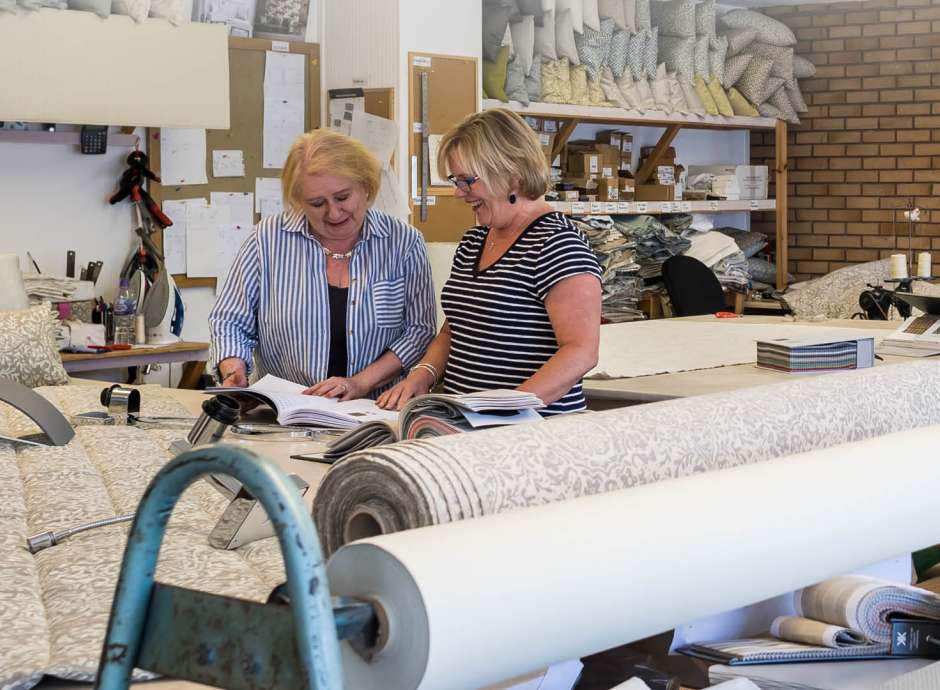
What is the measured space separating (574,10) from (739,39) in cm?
178

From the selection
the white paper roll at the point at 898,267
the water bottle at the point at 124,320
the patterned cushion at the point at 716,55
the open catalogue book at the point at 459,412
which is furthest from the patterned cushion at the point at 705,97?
the open catalogue book at the point at 459,412

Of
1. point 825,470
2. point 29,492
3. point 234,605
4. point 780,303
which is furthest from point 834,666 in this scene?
point 780,303

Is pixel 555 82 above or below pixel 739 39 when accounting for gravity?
below

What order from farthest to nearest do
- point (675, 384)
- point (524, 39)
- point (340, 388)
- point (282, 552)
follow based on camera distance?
point (524, 39), point (675, 384), point (340, 388), point (282, 552)

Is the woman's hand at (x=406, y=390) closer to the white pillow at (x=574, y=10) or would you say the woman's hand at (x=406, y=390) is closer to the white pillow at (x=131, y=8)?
the white pillow at (x=131, y=8)

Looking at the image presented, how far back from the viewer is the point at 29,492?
2102 mm

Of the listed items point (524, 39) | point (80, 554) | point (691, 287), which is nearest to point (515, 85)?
point (524, 39)

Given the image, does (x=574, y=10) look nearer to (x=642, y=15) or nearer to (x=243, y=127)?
(x=642, y=15)

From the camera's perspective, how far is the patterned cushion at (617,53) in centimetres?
755

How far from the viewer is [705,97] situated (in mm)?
8125

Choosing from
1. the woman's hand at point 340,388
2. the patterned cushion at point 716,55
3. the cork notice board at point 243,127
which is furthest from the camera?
the patterned cushion at point 716,55

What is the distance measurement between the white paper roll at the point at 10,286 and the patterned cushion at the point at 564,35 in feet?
12.4

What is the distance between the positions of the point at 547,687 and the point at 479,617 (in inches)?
14.1

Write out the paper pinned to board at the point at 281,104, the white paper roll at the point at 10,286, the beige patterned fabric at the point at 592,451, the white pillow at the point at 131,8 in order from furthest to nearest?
the paper pinned to board at the point at 281,104, the white pillow at the point at 131,8, the white paper roll at the point at 10,286, the beige patterned fabric at the point at 592,451
